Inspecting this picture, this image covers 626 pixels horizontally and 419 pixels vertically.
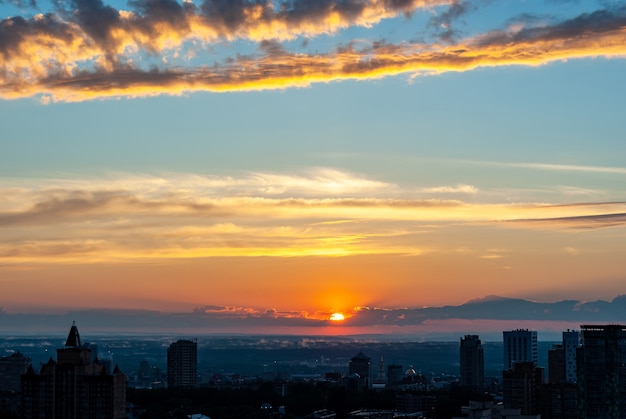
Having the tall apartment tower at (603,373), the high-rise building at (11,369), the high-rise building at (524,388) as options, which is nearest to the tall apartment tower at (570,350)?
the high-rise building at (524,388)

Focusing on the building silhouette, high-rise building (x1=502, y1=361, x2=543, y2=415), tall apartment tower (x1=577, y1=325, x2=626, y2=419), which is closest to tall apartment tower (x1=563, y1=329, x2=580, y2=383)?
high-rise building (x1=502, y1=361, x2=543, y2=415)

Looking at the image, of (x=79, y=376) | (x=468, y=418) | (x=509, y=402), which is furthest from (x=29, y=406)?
(x=509, y=402)

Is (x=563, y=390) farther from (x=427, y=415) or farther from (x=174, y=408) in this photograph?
(x=174, y=408)

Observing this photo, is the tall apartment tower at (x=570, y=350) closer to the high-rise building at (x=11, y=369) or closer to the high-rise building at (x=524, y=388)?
the high-rise building at (x=524, y=388)

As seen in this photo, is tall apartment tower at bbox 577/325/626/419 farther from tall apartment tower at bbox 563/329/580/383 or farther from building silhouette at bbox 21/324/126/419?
tall apartment tower at bbox 563/329/580/383

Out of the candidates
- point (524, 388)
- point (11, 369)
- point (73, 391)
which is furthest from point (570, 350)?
point (73, 391)

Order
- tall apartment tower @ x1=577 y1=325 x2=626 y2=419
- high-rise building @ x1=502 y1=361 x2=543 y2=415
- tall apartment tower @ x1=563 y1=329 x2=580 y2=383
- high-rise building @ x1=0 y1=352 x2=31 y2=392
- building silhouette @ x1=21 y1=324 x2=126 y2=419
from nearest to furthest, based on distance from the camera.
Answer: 1. building silhouette @ x1=21 y1=324 x2=126 y2=419
2. tall apartment tower @ x1=577 y1=325 x2=626 y2=419
3. high-rise building @ x1=502 y1=361 x2=543 y2=415
4. high-rise building @ x1=0 y1=352 x2=31 y2=392
5. tall apartment tower @ x1=563 y1=329 x2=580 y2=383

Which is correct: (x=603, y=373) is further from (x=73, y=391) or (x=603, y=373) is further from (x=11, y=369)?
(x=11, y=369)

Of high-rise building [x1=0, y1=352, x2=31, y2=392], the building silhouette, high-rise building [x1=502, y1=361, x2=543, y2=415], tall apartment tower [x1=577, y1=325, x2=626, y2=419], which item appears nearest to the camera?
the building silhouette
